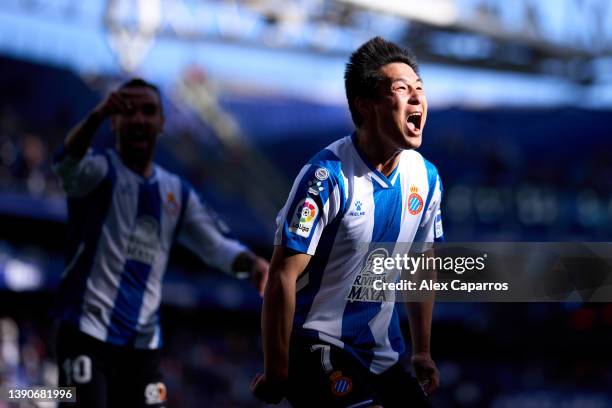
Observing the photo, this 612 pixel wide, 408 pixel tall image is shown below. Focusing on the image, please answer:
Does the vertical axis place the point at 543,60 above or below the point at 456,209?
above

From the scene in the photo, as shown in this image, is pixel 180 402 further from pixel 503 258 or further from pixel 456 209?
pixel 503 258

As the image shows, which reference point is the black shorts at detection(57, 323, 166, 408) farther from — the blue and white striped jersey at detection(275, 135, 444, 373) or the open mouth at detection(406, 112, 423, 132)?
the open mouth at detection(406, 112, 423, 132)

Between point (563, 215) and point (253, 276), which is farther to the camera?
point (563, 215)

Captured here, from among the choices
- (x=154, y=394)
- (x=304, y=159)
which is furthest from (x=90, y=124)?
(x=304, y=159)

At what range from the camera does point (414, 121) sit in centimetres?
373

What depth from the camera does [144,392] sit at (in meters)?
5.16

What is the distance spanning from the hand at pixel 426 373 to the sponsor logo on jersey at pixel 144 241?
2.04 metres

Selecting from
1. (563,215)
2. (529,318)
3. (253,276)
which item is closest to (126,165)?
(253,276)

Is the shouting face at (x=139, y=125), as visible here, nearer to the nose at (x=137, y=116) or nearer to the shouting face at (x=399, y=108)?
the nose at (x=137, y=116)

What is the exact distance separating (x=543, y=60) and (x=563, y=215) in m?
4.16

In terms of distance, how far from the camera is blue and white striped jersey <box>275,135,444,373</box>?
3.63 meters

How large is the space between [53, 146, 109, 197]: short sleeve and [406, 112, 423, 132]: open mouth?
2251mm

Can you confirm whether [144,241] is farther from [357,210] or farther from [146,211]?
[357,210]

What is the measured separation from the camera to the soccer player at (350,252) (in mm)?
3598
